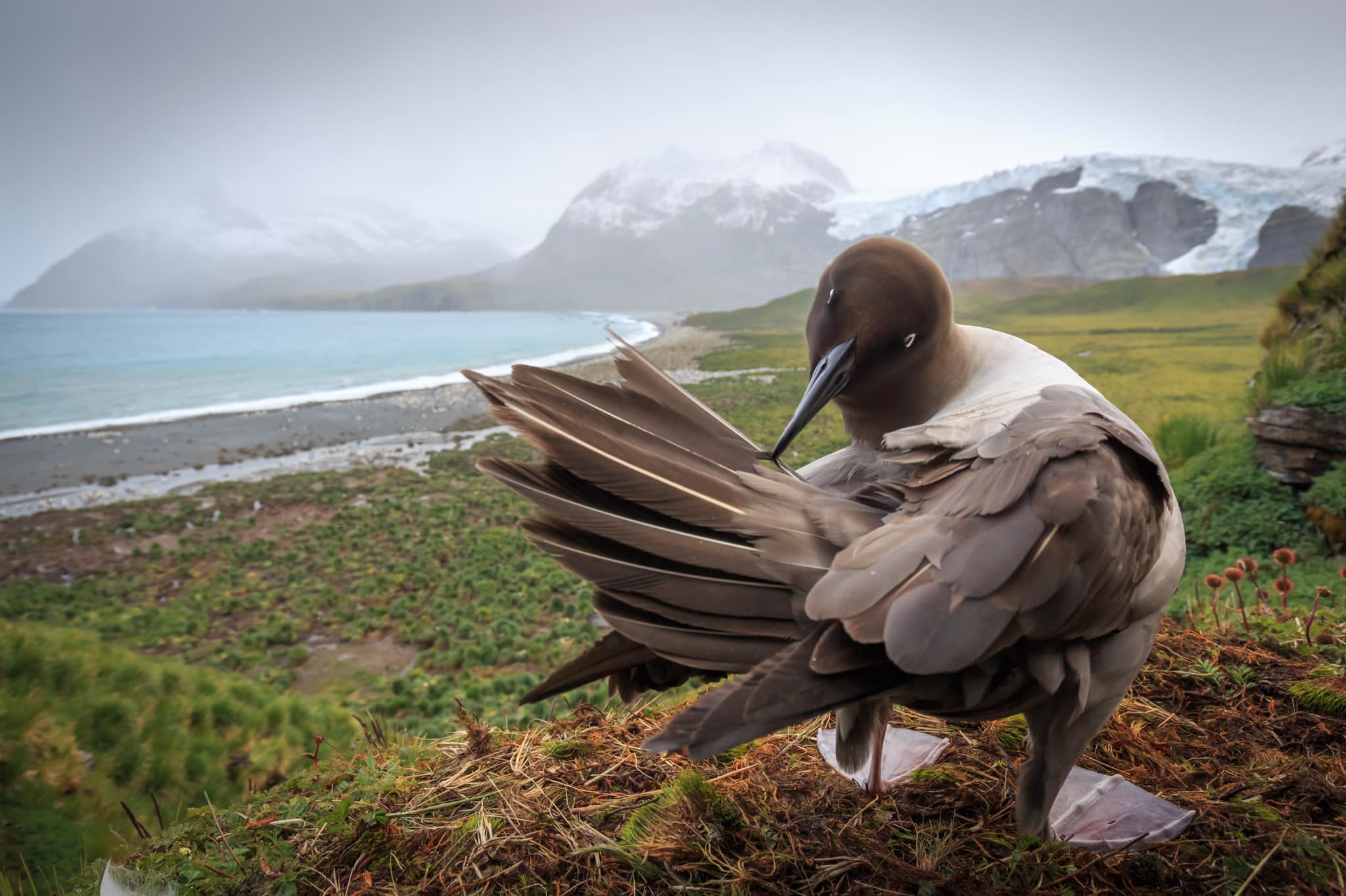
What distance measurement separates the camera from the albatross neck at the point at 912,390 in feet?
6.51

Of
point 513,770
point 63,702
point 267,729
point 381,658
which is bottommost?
point 381,658

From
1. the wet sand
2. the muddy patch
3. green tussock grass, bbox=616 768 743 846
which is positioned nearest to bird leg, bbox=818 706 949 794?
green tussock grass, bbox=616 768 743 846

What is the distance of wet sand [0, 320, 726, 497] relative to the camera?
39.4 feet

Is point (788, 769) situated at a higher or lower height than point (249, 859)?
lower

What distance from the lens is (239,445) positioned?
14812 mm

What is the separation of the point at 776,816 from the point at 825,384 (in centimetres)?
121

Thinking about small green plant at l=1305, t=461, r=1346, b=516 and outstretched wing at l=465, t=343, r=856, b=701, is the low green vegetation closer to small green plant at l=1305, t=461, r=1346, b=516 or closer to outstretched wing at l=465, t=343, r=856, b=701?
small green plant at l=1305, t=461, r=1346, b=516

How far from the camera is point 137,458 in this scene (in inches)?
526

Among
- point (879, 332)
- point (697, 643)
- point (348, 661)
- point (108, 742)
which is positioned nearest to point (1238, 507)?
point (879, 332)

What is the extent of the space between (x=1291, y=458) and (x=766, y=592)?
200 inches

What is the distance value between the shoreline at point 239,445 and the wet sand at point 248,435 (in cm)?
3

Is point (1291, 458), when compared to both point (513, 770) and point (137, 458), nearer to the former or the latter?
point (513, 770)

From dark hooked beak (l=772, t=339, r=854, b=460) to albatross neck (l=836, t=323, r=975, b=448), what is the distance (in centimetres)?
11

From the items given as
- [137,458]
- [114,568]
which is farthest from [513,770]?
[137,458]
